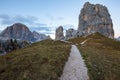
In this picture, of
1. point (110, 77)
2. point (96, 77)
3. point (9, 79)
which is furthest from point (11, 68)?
point (110, 77)

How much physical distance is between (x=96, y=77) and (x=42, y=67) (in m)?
7.53

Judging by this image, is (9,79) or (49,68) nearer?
(9,79)

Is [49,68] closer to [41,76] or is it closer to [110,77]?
[41,76]

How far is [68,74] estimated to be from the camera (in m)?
22.3

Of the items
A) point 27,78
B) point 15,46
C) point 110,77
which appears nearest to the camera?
point 27,78

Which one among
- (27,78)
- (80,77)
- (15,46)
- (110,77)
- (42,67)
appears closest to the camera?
(27,78)

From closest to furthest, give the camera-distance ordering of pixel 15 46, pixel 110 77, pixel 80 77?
pixel 80 77, pixel 110 77, pixel 15 46

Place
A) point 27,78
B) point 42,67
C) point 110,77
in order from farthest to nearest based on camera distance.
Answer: point 42,67 → point 110,77 → point 27,78

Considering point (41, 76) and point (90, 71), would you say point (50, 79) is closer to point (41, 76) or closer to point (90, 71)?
point (41, 76)

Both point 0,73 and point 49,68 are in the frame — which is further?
point 49,68

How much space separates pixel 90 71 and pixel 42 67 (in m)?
6.68

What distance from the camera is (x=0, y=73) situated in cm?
2220

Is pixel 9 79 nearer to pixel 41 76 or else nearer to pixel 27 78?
pixel 27 78

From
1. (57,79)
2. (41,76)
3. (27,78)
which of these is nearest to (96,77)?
(57,79)
